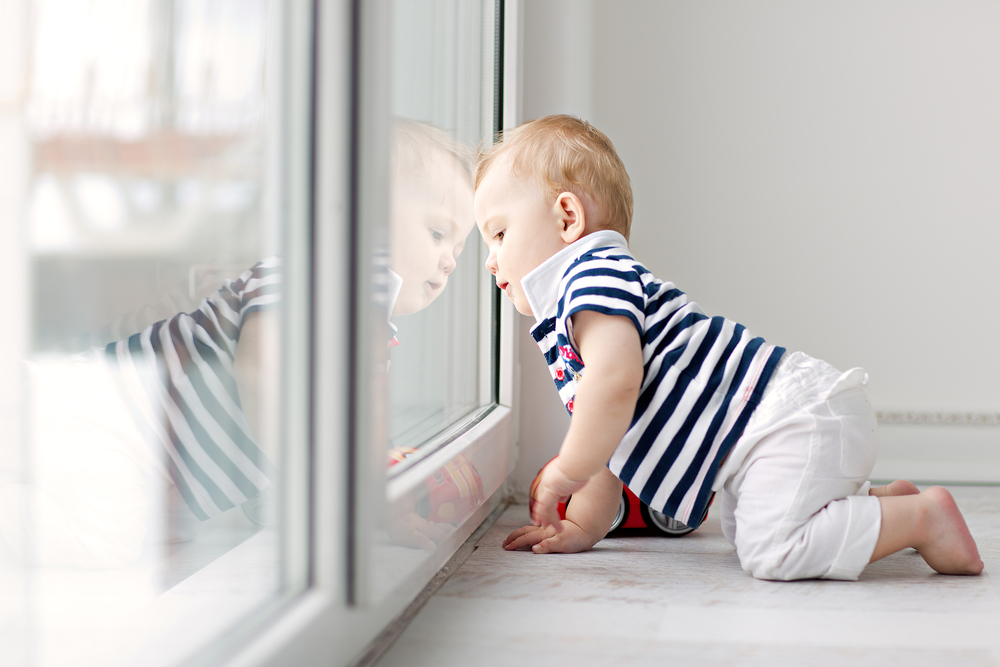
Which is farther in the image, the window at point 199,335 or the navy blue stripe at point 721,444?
the navy blue stripe at point 721,444

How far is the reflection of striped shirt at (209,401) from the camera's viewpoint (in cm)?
50

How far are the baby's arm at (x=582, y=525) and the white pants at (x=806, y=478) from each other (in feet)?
0.45

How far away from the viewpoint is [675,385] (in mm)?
772

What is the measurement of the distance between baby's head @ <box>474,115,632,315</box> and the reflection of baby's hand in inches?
12.4

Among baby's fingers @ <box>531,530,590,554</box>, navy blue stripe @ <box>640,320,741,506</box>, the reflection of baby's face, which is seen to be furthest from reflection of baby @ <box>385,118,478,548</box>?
navy blue stripe @ <box>640,320,741,506</box>

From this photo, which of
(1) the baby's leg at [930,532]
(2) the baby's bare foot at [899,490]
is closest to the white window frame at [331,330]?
(1) the baby's leg at [930,532]

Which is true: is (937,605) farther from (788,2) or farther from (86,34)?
(788,2)

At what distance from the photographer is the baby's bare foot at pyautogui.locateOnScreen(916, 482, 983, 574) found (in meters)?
0.71

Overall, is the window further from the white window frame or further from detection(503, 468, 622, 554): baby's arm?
detection(503, 468, 622, 554): baby's arm

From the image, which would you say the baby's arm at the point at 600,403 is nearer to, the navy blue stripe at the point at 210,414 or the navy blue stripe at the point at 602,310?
the navy blue stripe at the point at 602,310

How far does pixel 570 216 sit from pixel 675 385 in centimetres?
23

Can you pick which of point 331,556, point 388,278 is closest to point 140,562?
point 331,556

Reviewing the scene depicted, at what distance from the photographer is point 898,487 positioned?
0.86 metres

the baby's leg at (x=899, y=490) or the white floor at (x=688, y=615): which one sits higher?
the baby's leg at (x=899, y=490)
